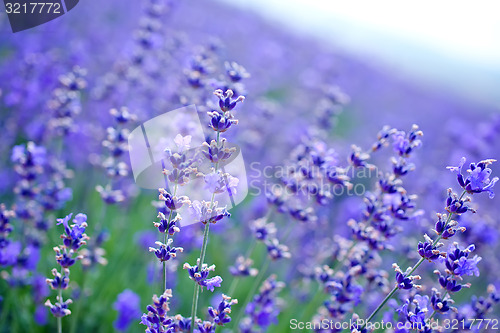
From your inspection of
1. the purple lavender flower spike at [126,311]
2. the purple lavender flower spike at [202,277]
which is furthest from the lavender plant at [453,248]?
the purple lavender flower spike at [126,311]

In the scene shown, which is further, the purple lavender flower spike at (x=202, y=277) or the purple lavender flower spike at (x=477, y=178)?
the purple lavender flower spike at (x=477, y=178)

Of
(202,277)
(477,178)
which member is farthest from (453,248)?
(202,277)

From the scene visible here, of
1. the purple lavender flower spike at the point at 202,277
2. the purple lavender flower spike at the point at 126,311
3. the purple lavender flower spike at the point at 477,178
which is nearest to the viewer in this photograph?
the purple lavender flower spike at the point at 202,277

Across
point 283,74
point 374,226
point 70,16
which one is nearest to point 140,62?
point 374,226

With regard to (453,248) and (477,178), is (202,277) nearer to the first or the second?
(453,248)

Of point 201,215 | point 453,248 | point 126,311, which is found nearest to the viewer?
point 201,215

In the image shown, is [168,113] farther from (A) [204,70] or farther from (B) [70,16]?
(B) [70,16]

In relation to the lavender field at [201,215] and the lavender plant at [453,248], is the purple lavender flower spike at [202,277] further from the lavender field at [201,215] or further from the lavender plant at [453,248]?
the lavender plant at [453,248]

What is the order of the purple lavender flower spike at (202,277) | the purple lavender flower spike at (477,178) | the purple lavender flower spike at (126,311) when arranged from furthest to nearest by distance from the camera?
the purple lavender flower spike at (126,311) < the purple lavender flower spike at (477,178) < the purple lavender flower spike at (202,277)
